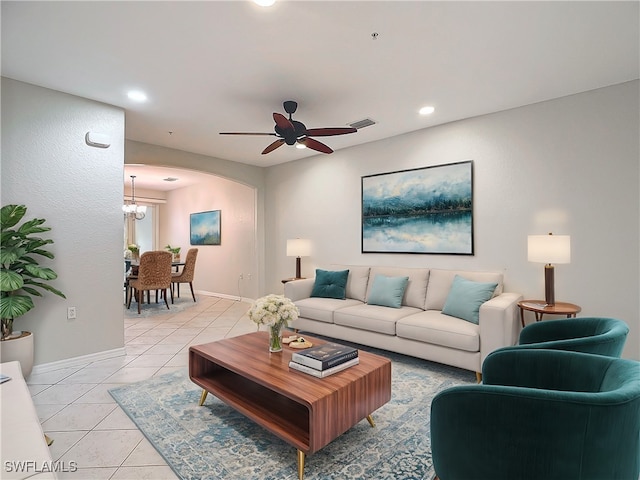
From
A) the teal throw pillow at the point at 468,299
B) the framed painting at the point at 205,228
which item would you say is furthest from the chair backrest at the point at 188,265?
the teal throw pillow at the point at 468,299

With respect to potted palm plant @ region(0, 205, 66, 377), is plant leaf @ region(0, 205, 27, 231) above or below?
above

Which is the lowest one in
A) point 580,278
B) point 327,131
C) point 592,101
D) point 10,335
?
point 10,335

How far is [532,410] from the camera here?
1.08 meters

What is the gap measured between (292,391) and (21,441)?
44.6 inches

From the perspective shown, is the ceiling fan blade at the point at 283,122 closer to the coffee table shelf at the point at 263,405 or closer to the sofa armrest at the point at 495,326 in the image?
the coffee table shelf at the point at 263,405

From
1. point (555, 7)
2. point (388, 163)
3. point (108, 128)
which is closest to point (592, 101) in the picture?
point (555, 7)

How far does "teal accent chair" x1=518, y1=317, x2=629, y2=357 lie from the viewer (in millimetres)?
1734

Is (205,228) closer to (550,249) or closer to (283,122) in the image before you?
(283,122)

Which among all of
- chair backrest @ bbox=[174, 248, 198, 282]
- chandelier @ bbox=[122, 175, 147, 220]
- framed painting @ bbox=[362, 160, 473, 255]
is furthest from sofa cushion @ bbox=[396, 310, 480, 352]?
chandelier @ bbox=[122, 175, 147, 220]

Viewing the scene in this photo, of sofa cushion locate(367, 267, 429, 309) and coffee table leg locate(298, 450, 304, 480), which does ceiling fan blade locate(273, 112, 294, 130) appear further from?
coffee table leg locate(298, 450, 304, 480)

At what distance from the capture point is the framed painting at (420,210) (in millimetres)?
3918

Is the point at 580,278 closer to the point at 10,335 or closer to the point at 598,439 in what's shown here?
the point at 598,439

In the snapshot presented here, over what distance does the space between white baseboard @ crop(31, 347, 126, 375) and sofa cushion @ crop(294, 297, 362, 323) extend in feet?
6.74

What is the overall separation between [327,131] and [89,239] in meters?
2.62
